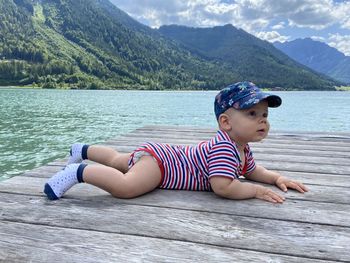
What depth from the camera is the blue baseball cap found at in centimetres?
284

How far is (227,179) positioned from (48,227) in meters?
1.35

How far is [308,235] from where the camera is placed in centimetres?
230

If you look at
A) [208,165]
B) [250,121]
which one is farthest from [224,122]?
[208,165]

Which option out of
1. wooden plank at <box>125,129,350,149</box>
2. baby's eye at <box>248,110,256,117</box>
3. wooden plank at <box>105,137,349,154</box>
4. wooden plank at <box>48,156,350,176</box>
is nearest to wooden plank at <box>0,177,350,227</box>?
baby's eye at <box>248,110,256,117</box>

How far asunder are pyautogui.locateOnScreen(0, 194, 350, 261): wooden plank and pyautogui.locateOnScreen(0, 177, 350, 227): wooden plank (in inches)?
4.3

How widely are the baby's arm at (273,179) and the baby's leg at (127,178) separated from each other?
104 cm

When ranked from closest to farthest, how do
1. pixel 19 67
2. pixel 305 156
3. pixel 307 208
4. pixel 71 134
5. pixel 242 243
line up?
pixel 242 243 → pixel 307 208 → pixel 305 156 → pixel 71 134 → pixel 19 67

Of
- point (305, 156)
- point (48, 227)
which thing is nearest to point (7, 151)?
point (305, 156)

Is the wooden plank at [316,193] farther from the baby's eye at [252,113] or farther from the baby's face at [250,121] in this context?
the baby's eye at [252,113]

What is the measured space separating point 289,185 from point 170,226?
145 cm

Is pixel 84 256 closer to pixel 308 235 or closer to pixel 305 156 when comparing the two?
pixel 308 235

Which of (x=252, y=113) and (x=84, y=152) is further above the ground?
(x=252, y=113)

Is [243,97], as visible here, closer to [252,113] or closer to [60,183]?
[252,113]

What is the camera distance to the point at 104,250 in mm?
2055
